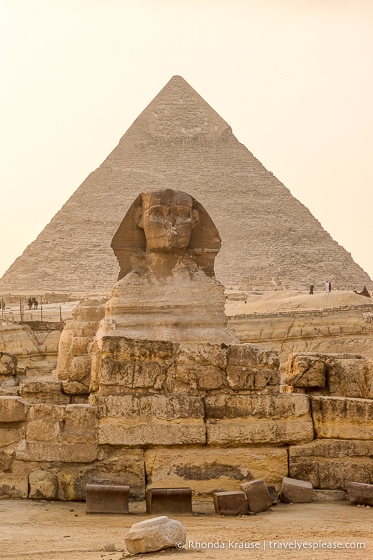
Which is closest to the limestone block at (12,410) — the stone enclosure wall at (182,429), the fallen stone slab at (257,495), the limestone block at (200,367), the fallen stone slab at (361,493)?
the stone enclosure wall at (182,429)

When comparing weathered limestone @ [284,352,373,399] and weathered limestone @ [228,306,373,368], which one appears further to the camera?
weathered limestone @ [228,306,373,368]

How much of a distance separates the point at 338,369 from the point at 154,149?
511 feet

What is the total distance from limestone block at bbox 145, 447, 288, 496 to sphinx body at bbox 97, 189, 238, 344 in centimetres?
286

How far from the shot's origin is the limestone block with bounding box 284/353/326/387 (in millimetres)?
5402

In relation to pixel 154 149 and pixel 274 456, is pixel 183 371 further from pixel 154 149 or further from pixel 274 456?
pixel 154 149

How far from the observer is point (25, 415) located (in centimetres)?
504

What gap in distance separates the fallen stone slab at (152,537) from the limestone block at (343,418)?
1.32 metres

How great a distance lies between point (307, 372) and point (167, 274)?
3039 mm

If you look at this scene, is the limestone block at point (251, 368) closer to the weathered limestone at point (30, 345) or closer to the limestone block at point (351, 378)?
the limestone block at point (351, 378)

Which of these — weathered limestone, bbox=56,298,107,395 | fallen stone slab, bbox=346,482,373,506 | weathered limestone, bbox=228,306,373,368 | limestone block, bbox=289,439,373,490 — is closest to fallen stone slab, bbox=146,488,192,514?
limestone block, bbox=289,439,373,490

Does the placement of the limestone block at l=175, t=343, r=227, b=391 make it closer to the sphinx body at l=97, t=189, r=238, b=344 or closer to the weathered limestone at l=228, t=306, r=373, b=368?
the sphinx body at l=97, t=189, r=238, b=344

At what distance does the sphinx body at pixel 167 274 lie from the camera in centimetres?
805

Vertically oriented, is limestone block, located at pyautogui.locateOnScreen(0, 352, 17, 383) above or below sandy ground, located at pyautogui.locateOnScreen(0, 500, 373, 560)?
above

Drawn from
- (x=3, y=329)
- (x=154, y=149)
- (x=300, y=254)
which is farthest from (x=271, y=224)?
(x=3, y=329)
